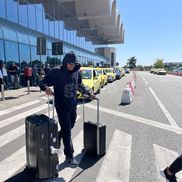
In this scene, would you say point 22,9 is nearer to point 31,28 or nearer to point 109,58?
point 31,28

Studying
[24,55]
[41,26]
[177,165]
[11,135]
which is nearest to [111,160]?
[177,165]

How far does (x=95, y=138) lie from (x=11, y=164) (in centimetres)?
164

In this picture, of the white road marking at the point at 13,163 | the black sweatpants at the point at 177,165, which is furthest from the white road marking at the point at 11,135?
the black sweatpants at the point at 177,165

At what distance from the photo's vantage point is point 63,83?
4.70 metres

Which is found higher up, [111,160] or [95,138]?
[95,138]

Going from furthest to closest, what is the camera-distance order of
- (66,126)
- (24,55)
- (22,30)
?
(22,30), (24,55), (66,126)

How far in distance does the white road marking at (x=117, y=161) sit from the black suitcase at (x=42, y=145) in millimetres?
792

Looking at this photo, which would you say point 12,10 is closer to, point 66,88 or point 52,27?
point 52,27

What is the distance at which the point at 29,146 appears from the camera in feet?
14.3

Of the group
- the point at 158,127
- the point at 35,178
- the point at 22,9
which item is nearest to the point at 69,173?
the point at 35,178

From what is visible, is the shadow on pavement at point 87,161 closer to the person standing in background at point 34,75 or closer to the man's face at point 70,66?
the man's face at point 70,66

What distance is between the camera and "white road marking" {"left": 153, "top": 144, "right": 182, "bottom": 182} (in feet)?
14.6

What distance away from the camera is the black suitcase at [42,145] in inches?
163

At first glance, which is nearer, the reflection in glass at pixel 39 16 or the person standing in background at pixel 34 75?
the person standing in background at pixel 34 75
